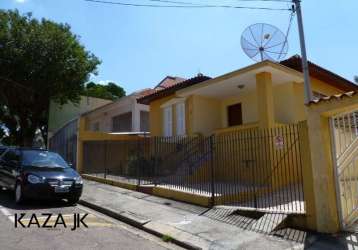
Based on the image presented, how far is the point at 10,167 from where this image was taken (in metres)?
9.95

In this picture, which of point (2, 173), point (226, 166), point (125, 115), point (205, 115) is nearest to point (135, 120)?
point (125, 115)

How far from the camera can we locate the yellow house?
11945mm

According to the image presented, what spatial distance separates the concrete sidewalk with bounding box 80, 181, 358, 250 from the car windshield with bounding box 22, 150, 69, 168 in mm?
1382

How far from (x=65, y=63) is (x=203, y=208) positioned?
19.3 meters

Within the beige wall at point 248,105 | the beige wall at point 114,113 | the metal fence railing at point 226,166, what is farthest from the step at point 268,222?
the beige wall at point 114,113

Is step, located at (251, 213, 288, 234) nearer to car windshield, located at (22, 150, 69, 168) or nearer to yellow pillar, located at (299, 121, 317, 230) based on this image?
yellow pillar, located at (299, 121, 317, 230)

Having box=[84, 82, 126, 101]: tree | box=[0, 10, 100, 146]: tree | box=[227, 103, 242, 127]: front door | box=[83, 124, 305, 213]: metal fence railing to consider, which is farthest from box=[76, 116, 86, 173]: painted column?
box=[84, 82, 126, 101]: tree

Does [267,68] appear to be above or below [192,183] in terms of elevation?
above

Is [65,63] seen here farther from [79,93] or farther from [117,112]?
[117,112]

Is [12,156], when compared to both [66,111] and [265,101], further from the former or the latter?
[66,111]

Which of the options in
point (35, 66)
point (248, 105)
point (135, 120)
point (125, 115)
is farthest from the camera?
point (125, 115)

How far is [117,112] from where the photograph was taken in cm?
2383

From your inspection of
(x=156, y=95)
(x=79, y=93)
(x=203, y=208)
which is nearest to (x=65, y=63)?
(x=79, y=93)

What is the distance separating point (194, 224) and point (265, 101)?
6212 mm
